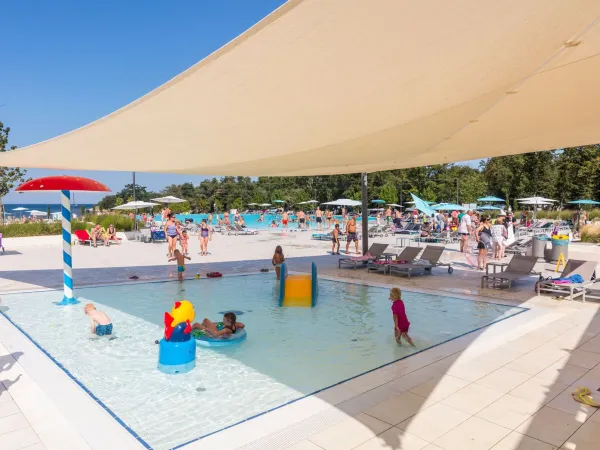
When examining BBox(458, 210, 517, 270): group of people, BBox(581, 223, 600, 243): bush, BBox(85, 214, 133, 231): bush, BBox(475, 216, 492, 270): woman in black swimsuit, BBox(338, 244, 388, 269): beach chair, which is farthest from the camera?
BBox(85, 214, 133, 231): bush

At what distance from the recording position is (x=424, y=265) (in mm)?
11734

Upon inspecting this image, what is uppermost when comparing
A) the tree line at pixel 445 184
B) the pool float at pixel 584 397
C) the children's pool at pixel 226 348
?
the tree line at pixel 445 184

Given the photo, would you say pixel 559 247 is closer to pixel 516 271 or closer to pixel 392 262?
pixel 516 271

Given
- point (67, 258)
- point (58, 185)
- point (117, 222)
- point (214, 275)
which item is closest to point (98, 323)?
point (67, 258)

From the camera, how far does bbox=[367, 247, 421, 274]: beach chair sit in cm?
1203

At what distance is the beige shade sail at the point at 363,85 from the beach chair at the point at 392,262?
19.9 ft

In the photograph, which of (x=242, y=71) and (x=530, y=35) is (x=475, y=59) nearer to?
(x=530, y=35)

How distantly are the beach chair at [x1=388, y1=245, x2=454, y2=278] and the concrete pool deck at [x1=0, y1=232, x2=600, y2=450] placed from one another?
4.13 meters

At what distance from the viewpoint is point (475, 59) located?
2.89 m

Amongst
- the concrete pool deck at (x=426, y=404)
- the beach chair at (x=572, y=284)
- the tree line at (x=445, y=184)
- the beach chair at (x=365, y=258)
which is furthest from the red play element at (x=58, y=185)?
the tree line at (x=445, y=184)

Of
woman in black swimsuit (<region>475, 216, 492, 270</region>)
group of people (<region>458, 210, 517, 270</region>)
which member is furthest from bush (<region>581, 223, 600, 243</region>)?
woman in black swimsuit (<region>475, 216, 492, 270</region>)

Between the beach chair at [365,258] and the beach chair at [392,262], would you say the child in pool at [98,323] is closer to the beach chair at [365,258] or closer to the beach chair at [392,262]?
the beach chair at [392,262]

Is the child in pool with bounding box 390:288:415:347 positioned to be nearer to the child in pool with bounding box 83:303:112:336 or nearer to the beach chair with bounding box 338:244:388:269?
the child in pool with bounding box 83:303:112:336

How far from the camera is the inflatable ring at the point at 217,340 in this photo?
6.38 m
